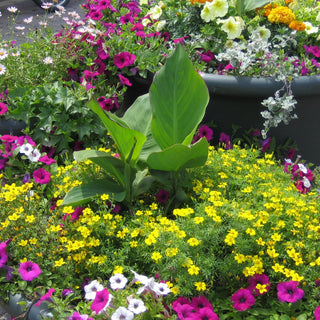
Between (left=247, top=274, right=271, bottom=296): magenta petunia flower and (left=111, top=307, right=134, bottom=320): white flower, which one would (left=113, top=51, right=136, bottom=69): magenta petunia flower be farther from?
(left=111, top=307, right=134, bottom=320): white flower

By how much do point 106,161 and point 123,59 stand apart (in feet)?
3.03

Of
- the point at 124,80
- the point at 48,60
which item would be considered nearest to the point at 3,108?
the point at 48,60

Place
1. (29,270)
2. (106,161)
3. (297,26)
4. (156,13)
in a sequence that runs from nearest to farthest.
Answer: (29,270) → (106,161) → (297,26) → (156,13)

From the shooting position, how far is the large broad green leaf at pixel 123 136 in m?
1.92

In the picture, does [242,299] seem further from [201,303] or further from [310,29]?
[310,29]

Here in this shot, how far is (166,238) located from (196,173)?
0.51 meters

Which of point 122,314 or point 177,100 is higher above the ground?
point 177,100

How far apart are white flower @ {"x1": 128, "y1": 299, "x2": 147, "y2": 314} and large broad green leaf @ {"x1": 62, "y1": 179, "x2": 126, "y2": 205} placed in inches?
22.5

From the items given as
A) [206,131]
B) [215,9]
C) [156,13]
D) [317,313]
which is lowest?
[206,131]

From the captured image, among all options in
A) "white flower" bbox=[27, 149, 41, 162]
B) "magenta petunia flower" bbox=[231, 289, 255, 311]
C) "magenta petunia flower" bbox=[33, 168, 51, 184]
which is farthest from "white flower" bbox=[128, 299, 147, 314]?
"white flower" bbox=[27, 149, 41, 162]

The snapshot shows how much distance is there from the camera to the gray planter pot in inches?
103

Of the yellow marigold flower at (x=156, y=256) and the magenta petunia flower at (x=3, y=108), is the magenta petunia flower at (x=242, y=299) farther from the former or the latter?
the magenta petunia flower at (x=3, y=108)

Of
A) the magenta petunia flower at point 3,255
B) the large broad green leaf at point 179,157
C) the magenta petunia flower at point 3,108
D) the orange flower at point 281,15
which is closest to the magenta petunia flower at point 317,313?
the large broad green leaf at point 179,157

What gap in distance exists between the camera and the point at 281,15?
297cm
